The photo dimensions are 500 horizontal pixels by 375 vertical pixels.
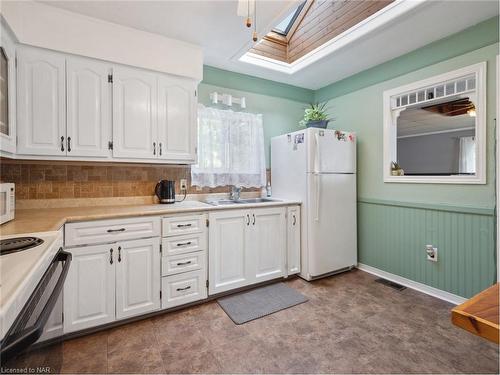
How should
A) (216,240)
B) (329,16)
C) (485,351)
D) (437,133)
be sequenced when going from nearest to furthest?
1. (485,351)
2. (216,240)
3. (329,16)
4. (437,133)

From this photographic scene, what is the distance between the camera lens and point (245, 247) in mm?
2533

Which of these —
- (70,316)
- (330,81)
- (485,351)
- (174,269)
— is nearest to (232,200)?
(174,269)

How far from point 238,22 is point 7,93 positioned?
182 centimetres

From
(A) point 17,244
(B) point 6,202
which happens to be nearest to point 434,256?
(A) point 17,244

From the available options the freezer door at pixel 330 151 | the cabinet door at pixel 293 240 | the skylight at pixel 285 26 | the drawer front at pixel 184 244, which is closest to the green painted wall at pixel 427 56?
the freezer door at pixel 330 151

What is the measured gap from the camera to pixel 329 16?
268 cm

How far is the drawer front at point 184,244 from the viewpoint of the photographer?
82.9 inches

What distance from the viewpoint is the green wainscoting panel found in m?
2.18

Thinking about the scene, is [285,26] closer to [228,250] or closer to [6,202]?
[228,250]

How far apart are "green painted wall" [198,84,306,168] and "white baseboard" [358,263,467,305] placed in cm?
191

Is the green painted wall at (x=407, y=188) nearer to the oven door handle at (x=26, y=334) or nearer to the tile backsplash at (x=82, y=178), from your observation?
the tile backsplash at (x=82, y=178)

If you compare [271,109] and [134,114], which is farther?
[271,109]

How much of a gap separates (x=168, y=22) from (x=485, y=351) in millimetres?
3460

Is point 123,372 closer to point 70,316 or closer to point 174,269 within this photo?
point 70,316
